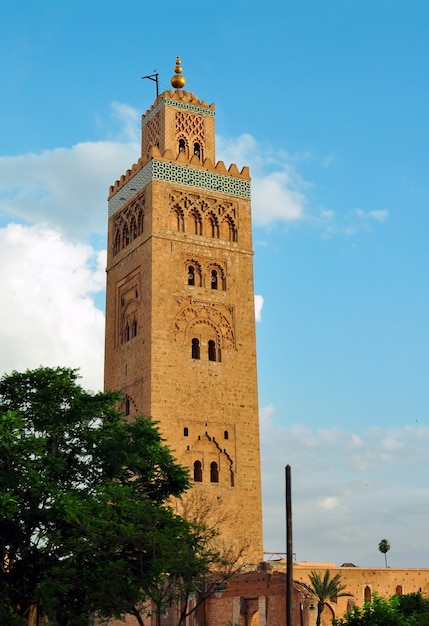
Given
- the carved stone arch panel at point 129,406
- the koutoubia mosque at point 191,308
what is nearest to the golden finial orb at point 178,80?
the koutoubia mosque at point 191,308

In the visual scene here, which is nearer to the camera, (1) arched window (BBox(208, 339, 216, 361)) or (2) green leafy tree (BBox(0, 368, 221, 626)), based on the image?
(2) green leafy tree (BBox(0, 368, 221, 626))

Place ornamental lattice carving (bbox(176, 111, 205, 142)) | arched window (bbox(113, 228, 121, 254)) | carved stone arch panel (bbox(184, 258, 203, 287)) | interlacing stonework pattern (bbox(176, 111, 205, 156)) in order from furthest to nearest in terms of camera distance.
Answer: arched window (bbox(113, 228, 121, 254)) < ornamental lattice carving (bbox(176, 111, 205, 142)) < interlacing stonework pattern (bbox(176, 111, 205, 156)) < carved stone arch panel (bbox(184, 258, 203, 287))

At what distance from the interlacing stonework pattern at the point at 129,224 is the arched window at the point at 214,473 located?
9.50 m

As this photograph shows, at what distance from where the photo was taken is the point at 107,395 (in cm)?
2433

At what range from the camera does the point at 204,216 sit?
3731cm

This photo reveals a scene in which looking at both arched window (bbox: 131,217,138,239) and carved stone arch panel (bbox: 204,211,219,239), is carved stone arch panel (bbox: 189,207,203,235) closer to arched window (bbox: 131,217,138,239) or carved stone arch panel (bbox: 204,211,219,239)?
carved stone arch panel (bbox: 204,211,219,239)

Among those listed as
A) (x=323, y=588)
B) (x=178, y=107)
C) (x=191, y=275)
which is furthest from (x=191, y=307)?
(x=323, y=588)

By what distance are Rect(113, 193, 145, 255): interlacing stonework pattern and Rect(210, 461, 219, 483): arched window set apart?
950 cm

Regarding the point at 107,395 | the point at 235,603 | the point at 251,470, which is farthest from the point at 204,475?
the point at 107,395

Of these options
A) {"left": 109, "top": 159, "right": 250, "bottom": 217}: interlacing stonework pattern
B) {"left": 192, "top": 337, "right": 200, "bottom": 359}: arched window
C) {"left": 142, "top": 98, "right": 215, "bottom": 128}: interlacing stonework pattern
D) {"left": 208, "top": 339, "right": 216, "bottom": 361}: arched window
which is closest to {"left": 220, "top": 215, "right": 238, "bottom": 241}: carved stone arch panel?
{"left": 109, "top": 159, "right": 250, "bottom": 217}: interlacing stonework pattern

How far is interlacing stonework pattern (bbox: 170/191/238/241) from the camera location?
36875mm

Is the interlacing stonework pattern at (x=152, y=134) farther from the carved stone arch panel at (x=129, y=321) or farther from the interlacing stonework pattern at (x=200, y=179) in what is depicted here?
the carved stone arch panel at (x=129, y=321)

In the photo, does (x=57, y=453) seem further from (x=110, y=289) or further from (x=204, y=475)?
(x=110, y=289)

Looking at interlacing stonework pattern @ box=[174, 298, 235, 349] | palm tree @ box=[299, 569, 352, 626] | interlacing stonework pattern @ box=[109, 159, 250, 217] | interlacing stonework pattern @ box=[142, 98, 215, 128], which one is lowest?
palm tree @ box=[299, 569, 352, 626]
